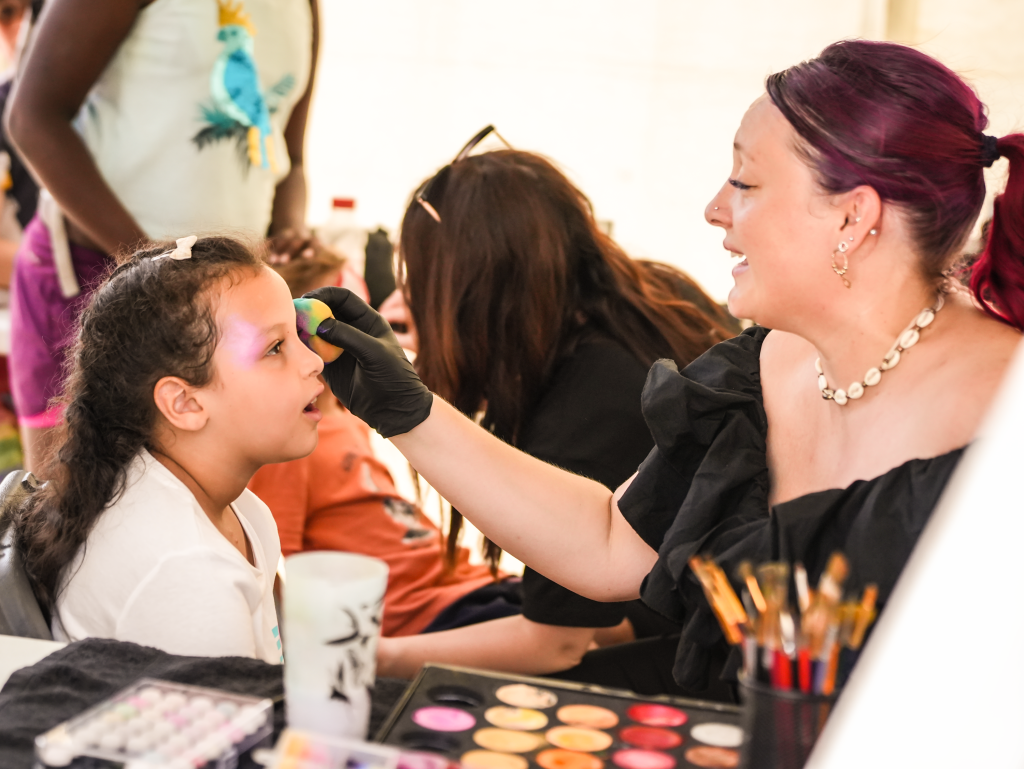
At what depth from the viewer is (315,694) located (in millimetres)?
580

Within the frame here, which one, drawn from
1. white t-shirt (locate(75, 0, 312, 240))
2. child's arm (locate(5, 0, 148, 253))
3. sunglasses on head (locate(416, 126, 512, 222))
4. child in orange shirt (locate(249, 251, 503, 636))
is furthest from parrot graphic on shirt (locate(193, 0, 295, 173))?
child in orange shirt (locate(249, 251, 503, 636))

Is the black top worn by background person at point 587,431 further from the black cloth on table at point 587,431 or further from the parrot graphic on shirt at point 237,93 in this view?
the parrot graphic on shirt at point 237,93

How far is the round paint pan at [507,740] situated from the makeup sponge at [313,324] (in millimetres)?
590

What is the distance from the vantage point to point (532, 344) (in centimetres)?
142

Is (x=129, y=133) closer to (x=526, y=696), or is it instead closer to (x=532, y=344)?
(x=532, y=344)

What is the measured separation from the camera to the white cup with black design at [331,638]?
55 centimetres

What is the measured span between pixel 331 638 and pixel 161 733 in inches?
4.6

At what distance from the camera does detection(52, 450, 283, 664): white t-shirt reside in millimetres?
950

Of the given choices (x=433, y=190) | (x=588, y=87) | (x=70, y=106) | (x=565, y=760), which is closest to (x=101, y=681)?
(x=565, y=760)

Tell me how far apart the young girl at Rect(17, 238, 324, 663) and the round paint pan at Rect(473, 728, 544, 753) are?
17.6 inches

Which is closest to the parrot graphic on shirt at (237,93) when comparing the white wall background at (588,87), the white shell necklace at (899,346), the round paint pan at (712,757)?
the white shell necklace at (899,346)

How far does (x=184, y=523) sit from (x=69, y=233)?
0.84 m

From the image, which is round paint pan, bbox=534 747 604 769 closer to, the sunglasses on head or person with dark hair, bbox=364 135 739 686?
person with dark hair, bbox=364 135 739 686

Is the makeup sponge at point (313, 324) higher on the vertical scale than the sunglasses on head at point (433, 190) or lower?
lower
